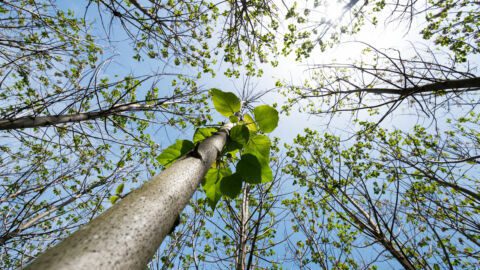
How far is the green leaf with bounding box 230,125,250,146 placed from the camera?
1.26 meters

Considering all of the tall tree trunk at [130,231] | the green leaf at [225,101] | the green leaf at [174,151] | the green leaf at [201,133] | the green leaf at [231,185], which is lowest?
the tall tree trunk at [130,231]

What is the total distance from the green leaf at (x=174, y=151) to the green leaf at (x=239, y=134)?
223 mm

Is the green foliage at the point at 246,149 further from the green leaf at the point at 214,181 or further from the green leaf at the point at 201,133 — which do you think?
the green leaf at the point at 201,133

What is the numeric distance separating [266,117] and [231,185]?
1.43ft

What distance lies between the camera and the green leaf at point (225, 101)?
1.32 meters

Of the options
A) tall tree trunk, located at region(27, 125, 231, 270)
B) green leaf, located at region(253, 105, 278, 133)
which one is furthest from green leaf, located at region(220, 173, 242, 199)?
tall tree trunk, located at region(27, 125, 231, 270)

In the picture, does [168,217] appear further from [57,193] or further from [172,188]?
[57,193]

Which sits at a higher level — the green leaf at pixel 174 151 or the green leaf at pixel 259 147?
the green leaf at pixel 259 147

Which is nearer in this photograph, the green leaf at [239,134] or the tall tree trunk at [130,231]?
the tall tree trunk at [130,231]

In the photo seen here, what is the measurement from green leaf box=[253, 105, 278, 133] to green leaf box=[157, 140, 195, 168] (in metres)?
0.41

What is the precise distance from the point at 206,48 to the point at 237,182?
4479 mm

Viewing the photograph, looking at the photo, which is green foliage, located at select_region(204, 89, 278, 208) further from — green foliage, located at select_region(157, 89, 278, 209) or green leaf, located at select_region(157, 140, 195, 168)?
green leaf, located at select_region(157, 140, 195, 168)

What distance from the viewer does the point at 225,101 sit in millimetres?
1357

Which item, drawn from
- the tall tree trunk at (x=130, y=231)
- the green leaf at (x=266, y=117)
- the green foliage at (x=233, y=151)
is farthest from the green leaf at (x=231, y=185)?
the tall tree trunk at (x=130, y=231)
